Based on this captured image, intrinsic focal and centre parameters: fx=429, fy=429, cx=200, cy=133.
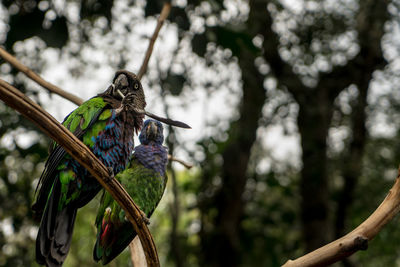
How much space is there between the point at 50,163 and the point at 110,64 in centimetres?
400

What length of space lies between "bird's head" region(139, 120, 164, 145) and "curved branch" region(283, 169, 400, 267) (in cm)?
87

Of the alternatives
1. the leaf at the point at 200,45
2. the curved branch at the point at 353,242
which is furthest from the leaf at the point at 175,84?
the curved branch at the point at 353,242

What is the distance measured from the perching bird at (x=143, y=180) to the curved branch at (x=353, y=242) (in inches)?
33.0

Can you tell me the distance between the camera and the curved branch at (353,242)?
1285 mm

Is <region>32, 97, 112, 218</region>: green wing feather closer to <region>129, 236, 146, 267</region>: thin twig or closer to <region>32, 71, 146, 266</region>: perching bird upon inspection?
<region>32, 71, 146, 266</region>: perching bird

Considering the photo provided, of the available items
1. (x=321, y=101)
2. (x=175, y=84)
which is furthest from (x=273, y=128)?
(x=175, y=84)

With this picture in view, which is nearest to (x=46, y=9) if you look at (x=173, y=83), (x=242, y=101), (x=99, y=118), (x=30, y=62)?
(x=173, y=83)

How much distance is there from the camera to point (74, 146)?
127 cm

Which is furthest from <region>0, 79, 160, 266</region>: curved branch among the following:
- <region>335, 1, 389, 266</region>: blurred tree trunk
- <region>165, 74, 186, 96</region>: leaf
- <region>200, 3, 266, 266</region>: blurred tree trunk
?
<region>335, 1, 389, 266</region>: blurred tree trunk

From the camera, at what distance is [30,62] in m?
5.08

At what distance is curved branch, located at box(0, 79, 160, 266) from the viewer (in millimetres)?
1142

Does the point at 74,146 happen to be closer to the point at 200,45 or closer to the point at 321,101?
the point at 200,45

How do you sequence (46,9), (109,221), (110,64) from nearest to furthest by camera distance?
(109,221) < (46,9) < (110,64)

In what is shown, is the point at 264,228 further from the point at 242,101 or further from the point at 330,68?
the point at 330,68
